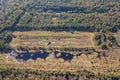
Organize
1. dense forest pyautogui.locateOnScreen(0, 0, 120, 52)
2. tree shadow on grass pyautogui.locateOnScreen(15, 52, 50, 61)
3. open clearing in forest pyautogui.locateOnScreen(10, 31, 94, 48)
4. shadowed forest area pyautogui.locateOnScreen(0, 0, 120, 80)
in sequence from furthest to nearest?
dense forest pyautogui.locateOnScreen(0, 0, 120, 52) < open clearing in forest pyautogui.locateOnScreen(10, 31, 94, 48) < tree shadow on grass pyautogui.locateOnScreen(15, 52, 50, 61) < shadowed forest area pyautogui.locateOnScreen(0, 0, 120, 80)

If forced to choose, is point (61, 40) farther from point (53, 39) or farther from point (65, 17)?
point (65, 17)

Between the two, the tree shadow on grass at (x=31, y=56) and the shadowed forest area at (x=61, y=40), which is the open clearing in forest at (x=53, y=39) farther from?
the tree shadow on grass at (x=31, y=56)

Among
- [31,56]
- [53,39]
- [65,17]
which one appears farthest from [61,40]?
[65,17]

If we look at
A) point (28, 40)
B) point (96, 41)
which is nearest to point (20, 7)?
point (28, 40)

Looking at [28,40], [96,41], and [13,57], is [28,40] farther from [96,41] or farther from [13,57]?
[96,41]

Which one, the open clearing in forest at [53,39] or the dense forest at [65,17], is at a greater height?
the dense forest at [65,17]

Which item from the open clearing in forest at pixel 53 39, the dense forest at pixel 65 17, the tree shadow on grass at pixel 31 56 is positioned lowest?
the tree shadow on grass at pixel 31 56

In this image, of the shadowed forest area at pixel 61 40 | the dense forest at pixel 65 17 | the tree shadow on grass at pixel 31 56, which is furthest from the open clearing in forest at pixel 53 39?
the tree shadow on grass at pixel 31 56

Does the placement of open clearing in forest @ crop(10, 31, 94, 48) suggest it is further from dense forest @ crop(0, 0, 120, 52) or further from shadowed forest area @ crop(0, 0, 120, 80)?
dense forest @ crop(0, 0, 120, 52)

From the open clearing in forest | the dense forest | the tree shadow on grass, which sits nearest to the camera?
the tree shadow on grass

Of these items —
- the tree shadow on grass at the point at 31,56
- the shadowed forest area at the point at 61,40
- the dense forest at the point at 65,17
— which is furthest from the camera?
the dense forest at the point at 65,17

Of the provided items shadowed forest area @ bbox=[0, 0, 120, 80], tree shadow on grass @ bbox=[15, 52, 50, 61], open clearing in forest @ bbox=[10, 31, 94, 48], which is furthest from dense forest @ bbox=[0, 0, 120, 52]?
tree shadow on grass @ bbox=[15, 52, 50, 61]
